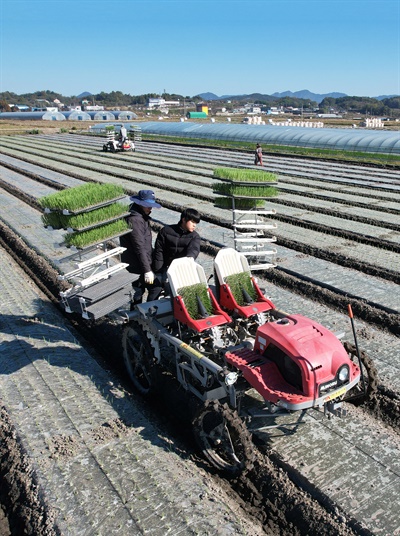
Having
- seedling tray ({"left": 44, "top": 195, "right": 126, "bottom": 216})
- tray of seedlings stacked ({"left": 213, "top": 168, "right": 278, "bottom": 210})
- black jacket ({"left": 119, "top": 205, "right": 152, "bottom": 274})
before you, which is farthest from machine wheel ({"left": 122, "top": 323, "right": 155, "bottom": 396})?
tray of seedlings stacked ({"left": 213, "top": 168, "right": 278, "bottom": 210})

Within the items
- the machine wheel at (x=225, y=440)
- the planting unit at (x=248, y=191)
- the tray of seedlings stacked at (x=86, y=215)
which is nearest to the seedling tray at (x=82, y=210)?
the tray of seedlings stacked at (x=86, y=215)

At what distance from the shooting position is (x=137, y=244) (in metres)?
6.00

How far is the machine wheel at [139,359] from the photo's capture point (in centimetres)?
524

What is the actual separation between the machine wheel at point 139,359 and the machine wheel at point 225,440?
1022mm

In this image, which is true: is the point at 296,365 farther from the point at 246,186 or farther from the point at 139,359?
the point at 246,186

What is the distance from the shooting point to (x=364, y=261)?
9797 millimetres

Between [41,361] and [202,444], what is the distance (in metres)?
2.76

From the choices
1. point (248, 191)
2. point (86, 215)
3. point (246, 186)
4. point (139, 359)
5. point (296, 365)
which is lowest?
point (139, 359)

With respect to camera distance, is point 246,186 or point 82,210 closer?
point 82,210

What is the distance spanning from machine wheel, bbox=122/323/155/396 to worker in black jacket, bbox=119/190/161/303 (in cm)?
64

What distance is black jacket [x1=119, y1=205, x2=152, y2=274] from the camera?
233 inches

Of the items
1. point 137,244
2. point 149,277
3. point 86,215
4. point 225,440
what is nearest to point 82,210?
point 86,215

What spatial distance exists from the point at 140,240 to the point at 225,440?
8.98 feet

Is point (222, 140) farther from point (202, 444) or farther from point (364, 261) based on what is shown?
point (202, 444)
